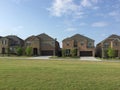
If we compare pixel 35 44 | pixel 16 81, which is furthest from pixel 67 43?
pixel 16 81

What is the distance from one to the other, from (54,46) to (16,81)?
64.1 metres

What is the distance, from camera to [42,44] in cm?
7719

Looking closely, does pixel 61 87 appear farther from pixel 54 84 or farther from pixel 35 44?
pixel 35 44

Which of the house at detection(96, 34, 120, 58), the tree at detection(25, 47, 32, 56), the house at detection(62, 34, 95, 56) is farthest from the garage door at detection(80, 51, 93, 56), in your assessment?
the tree at detection(25, 47, 32, 56)

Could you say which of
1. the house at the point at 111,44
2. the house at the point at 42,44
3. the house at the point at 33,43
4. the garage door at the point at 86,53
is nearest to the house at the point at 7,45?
the house at the point at 33,43

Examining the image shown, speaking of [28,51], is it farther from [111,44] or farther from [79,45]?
[111,44]

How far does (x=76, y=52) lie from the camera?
73.6 metres

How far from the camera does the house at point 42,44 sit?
7619cm

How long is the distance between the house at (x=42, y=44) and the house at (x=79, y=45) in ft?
15.0

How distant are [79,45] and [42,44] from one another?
1300 centimetres

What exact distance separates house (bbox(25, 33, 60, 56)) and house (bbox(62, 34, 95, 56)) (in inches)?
180

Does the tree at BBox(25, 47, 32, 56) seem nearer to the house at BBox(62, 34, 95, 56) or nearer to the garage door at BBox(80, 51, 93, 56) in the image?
the house at BBox(62, 34, 95, 56)

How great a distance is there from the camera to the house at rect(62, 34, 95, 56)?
7469 cm

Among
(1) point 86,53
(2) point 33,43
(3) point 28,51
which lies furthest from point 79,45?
(3) point 28,51
